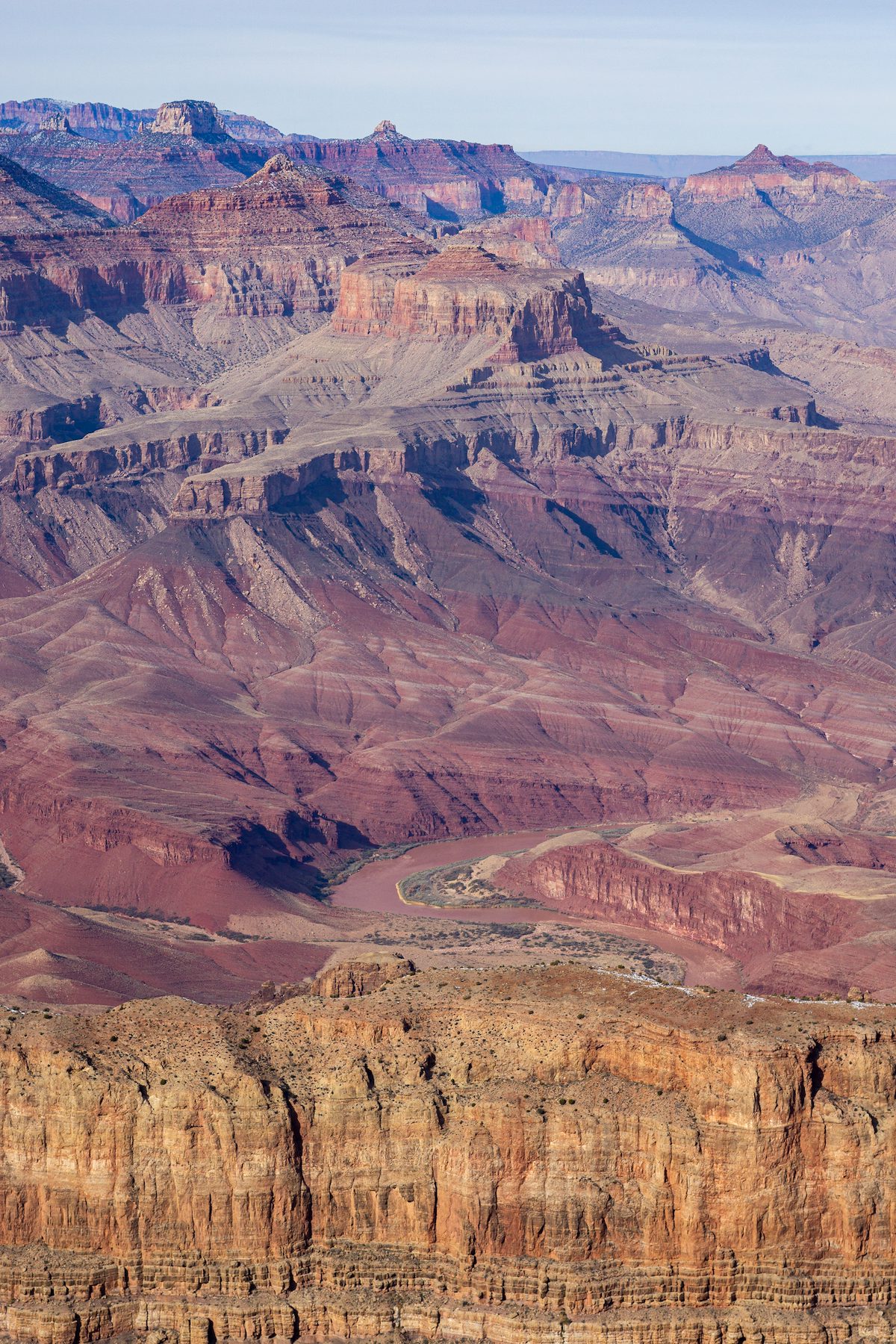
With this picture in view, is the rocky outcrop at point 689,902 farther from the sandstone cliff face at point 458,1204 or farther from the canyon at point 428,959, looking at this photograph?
the sandstone cliff face at point 458,1204

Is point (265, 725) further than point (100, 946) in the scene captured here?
Yes

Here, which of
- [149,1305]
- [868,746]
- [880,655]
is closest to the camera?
[149,1305]

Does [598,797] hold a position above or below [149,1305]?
below

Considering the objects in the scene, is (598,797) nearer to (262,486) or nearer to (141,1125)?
(262,486)

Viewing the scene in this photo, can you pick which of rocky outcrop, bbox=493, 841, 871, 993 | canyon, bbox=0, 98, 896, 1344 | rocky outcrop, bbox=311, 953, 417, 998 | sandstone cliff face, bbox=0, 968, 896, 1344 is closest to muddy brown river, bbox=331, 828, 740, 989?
canyon, bbox=0, 98, 896, 1344

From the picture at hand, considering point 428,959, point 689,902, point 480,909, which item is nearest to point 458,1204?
point 428,959

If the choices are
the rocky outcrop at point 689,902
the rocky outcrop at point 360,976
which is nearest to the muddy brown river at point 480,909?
the rocky outcrop at point 689,902

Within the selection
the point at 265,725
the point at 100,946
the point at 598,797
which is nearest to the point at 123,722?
the point at 265,725

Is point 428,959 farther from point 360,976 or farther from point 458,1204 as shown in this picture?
point 458,1204

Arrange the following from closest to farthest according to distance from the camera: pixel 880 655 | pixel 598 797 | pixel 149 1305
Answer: pixel 149 1305 → pixel 598 797 → pixel 880 655
